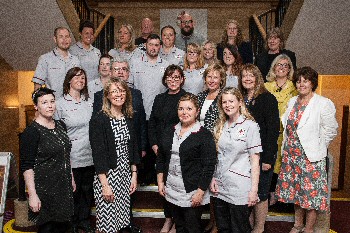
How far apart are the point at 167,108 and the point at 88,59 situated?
1.35 metres

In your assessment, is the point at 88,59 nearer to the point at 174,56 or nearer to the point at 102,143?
the point at 174,56

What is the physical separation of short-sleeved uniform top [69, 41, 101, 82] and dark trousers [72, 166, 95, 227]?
1.28m

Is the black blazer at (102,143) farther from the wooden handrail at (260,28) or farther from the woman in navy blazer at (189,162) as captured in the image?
the wooden handrail at (260,28)

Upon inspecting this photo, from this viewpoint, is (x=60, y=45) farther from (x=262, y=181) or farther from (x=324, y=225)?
(x=324, y=225)

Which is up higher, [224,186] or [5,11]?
[5,11]

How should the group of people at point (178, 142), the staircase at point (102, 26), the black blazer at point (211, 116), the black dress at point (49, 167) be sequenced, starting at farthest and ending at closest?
the staircase at point (102, 26) → the black blazer at point (211, 116) → the group of people at point (178, 142) → the black dress at point (49, 167)

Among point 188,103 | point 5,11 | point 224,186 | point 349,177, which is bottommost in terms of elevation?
point 349,177

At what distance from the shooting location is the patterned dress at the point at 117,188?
3389 millimetres

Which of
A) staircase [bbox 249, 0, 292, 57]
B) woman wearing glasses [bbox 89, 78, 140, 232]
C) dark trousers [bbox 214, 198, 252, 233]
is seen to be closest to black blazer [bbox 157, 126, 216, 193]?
dark trousers [bbox 214, 198, 252, 233]

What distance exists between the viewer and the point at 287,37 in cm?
583

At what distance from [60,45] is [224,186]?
2160mm

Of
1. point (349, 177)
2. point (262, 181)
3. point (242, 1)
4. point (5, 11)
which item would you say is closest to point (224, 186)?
point (262, 181)

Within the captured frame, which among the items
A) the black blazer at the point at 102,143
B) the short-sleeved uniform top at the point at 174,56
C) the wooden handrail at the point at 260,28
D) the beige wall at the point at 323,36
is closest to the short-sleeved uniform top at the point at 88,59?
the short-sleeved uniform top at the point at 174,56

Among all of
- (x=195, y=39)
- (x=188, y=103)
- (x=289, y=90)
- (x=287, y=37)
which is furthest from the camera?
(x=287, y=37)
